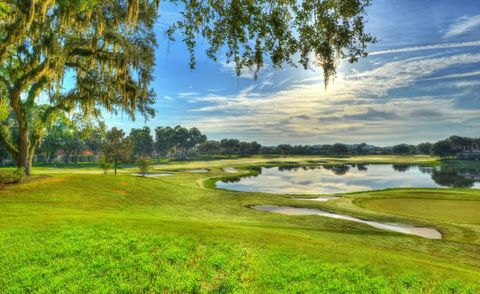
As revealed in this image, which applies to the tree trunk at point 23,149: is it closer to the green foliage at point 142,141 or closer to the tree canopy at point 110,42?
the tree canopy at point 110,42

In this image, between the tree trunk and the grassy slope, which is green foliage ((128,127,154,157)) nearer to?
the tree trunk

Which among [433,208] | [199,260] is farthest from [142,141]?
[199,260]

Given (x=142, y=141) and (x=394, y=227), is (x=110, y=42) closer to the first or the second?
(x=394, y=227)

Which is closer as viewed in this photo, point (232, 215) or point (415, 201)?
point (232, 215)

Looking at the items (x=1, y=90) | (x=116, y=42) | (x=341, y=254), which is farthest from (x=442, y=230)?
(x=1, y=90)

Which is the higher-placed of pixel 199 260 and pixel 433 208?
pixel 199 260

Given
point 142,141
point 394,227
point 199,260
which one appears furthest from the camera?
point 142,141

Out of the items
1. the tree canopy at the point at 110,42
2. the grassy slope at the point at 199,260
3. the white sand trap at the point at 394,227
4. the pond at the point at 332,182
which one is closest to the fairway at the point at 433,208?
the white sand trap at the point at 394,227

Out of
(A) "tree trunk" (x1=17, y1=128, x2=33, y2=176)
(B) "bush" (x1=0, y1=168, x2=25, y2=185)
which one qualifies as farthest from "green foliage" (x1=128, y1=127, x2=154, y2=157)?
(B) "bush" (x1=0, y1=168, x2=25, y2=185)

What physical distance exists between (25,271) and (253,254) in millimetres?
6885

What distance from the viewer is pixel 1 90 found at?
90.2 feet

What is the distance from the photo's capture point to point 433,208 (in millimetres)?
32781

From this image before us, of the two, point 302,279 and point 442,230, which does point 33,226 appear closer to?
point 302,279

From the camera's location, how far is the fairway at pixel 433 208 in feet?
90.4
